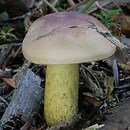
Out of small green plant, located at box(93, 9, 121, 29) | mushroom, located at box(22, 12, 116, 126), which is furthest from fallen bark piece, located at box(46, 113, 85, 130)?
small green plant, located at box(93, 9, 121, 29)

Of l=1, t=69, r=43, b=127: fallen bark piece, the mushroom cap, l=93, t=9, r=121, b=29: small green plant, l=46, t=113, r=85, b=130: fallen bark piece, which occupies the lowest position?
l=93, t=9, r=121, b=29: small green plant

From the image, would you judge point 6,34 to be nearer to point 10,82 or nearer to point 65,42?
point 10,82

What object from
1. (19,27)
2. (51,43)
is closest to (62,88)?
(51,43)

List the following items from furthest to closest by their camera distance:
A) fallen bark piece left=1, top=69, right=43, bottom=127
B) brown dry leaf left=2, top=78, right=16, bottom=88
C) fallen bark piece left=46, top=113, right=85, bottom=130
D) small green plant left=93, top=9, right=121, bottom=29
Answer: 1. small green plant left=93, top=9, right=121, bottom=29
2. brown dry leaf left=2, top=78, right=16, bottom=88
3. fallen bark piece left=1, top=69, right=43, bottom=127
4. fallen bark piece left=46, top=113, right=85, bottom=130

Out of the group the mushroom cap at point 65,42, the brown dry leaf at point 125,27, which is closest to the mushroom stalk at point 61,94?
the mushroom cap at point 65,42

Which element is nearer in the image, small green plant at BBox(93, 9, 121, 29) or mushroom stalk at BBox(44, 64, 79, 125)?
mushroom stalk at BBox(44, 64, 79, 125)

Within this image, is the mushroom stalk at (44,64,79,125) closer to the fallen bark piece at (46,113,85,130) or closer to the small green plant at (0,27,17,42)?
the fallen bark piece at (46,113,85,130)

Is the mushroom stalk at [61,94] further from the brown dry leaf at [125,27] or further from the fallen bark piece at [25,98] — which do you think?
the brown dry leaf at [125,27]
